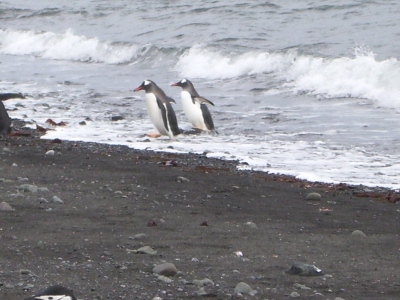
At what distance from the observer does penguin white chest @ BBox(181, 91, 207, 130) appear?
9.22 m

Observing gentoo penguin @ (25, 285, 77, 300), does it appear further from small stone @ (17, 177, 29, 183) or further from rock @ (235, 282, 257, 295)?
small stone @ (17, 177, 29, 183)

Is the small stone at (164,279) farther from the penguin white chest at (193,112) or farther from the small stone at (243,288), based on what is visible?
the penguin white chest at (193,112)

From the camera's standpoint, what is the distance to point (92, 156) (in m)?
6.42

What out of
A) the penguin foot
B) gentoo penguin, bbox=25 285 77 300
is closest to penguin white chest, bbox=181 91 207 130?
the penguin foot

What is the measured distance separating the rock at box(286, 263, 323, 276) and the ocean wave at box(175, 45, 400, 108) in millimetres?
7523

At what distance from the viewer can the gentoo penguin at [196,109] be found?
9.05 metres

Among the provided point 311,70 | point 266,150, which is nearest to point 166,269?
point 266,150

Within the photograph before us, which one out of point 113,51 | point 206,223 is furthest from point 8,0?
point 206,223

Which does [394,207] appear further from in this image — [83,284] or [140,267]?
[83,284]

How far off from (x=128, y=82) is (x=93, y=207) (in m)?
9.65

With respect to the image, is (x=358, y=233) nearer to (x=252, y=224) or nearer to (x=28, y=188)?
(x=252, y=224)

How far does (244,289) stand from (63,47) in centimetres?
1779

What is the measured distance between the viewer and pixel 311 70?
13.8 metres

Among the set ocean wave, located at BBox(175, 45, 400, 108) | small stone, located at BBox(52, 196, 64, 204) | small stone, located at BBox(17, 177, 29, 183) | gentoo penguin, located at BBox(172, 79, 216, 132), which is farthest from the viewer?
ocean wave, located at BBox(175, 45, 400, 108)
